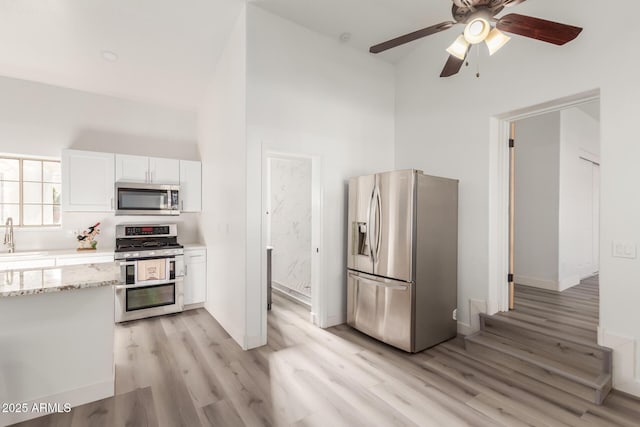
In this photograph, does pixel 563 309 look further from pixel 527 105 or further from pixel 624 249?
pixel 527 105

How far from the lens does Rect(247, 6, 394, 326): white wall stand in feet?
10.0

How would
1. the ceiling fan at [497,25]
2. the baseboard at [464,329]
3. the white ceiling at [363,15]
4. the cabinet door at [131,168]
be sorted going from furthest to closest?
the cabinet door at [131,168], the baseboard at [464,329], the white ceiling at [363,15], the ceiling fan at [497,25]

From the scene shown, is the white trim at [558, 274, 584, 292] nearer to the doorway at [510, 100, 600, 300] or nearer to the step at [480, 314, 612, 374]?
the doorway at [510, 100, 600, 300]

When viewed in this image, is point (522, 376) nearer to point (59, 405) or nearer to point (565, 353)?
point (565, 353)

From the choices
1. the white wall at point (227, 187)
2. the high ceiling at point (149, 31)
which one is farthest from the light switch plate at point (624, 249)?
the white wall at point (227, 187)

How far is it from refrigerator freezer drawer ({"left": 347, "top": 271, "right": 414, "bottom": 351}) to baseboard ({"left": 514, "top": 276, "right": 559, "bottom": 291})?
3.00m

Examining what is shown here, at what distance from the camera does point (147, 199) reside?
408 cm

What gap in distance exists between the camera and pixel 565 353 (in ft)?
8.43

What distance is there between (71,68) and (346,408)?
4.72 meters

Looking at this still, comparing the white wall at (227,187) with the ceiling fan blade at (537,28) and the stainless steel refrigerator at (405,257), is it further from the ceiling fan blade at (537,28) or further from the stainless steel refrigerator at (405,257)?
the ceiling fan blade at (537,28)

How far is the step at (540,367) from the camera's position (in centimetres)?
224

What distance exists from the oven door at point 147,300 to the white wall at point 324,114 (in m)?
1.68

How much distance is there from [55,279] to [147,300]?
6.72 feet

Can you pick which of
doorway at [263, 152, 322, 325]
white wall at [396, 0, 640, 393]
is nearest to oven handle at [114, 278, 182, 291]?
doorway at [263, 152, 322, 325]
